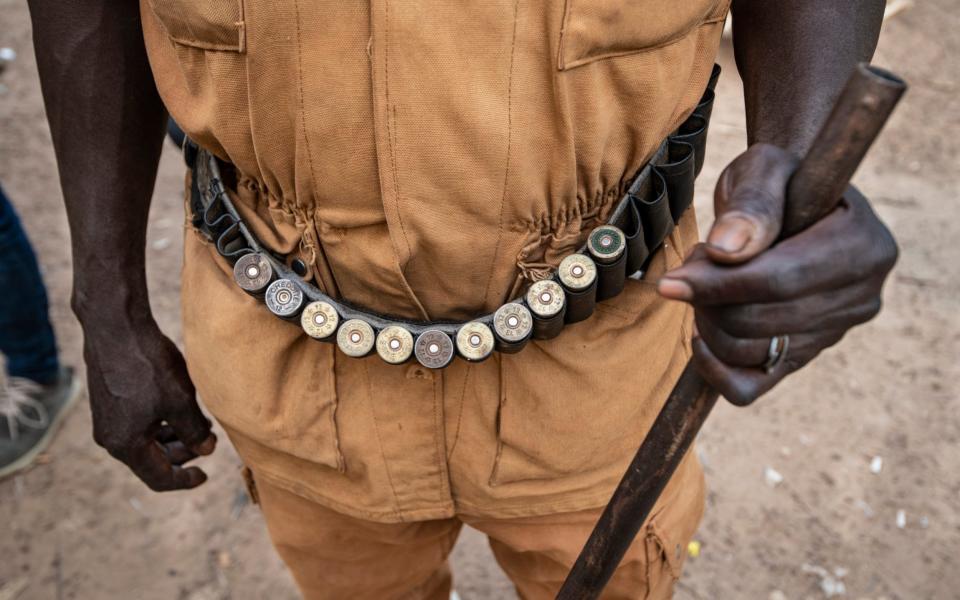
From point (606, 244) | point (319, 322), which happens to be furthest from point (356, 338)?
point (606, 244)

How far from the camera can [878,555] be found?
2973mm

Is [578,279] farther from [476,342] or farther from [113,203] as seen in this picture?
[113,203]

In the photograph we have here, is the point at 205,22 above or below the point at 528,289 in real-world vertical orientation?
above

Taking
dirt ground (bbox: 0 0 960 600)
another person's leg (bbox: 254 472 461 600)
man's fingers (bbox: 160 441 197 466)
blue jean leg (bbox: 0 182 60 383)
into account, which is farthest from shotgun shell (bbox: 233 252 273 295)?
blue jean leg (bbox: 0 182 60 383)

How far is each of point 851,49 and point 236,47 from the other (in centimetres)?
89

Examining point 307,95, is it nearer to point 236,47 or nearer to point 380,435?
point 236,47

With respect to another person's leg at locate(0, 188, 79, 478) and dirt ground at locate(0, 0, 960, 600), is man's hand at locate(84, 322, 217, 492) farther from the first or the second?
another person's leg at locate(0, 188, 79, 478)

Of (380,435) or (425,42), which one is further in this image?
(380,435)

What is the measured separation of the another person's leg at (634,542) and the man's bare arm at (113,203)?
66 cm

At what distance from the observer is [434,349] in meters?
1.39

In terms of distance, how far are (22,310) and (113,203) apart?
174 cm

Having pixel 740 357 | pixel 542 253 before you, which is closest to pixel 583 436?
pixel 542 253

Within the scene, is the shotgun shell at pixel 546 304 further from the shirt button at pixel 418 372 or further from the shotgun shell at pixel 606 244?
the shirt button at pixel 418 372

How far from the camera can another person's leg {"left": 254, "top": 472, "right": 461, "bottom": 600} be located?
1.73 meters
